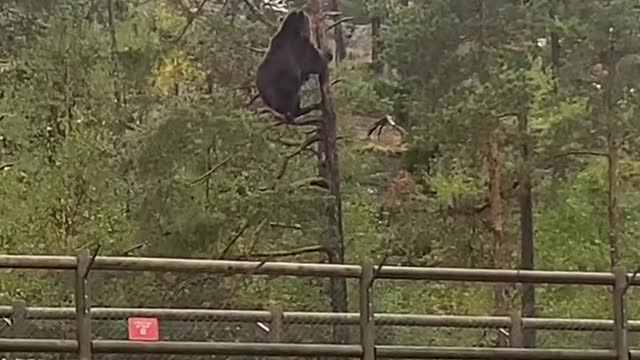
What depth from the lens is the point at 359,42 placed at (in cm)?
1413

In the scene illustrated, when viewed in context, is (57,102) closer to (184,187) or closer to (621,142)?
(184,187)

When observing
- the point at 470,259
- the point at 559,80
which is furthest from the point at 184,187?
the point at 559,80

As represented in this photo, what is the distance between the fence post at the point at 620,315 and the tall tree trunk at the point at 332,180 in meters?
6.44

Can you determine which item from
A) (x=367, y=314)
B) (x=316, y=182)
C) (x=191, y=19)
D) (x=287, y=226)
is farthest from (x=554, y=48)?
(x=367, y=314)

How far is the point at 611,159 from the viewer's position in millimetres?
12391

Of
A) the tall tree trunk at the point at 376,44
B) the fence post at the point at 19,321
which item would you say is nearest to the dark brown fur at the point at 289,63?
the tall tree trunk at the point at 376,44

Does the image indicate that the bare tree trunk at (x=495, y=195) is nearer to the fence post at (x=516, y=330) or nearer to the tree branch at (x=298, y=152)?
the tree branch at (x=298, y=152)

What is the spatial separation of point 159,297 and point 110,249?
1.18m

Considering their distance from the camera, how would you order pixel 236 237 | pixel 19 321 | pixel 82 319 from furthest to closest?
pixel 236 237
pixel 19 321
pixel 82 319

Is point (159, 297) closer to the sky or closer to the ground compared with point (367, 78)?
closer to the ground

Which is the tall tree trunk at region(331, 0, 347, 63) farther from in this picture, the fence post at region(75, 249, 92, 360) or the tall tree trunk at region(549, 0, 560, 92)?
the fence post at region(75, 249, 92, 360)

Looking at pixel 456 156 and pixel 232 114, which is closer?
pixel 232 114

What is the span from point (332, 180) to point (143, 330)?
7112 millimetres

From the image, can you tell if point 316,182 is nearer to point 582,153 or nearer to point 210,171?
point 210,171
